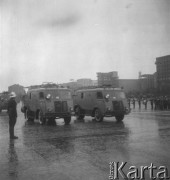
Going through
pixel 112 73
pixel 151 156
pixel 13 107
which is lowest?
pixel 151 156

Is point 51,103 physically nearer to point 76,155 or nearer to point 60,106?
point 60,106

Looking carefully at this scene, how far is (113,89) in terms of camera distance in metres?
20.2

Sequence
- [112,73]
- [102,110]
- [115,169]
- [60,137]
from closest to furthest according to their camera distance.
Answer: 1. [115,169]
2. [60,137]
3. [102,110]
4. [112,73]

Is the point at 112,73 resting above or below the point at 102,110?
above

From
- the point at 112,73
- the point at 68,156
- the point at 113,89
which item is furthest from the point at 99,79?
the point at 68,156

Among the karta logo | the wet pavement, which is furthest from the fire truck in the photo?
the karta logo

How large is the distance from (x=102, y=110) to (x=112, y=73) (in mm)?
158145

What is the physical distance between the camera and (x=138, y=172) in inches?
253

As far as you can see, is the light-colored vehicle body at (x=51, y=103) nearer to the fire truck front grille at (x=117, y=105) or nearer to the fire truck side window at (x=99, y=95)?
the fire truck side window at (x=99, y=95)

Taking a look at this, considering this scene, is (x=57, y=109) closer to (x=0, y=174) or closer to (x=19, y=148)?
(x=19, y=148)

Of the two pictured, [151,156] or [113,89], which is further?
[113,89]

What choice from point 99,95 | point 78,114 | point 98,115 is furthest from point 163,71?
point 98,115

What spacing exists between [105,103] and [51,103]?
3625mm

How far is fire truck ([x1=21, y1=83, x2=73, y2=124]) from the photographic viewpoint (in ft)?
60.0
